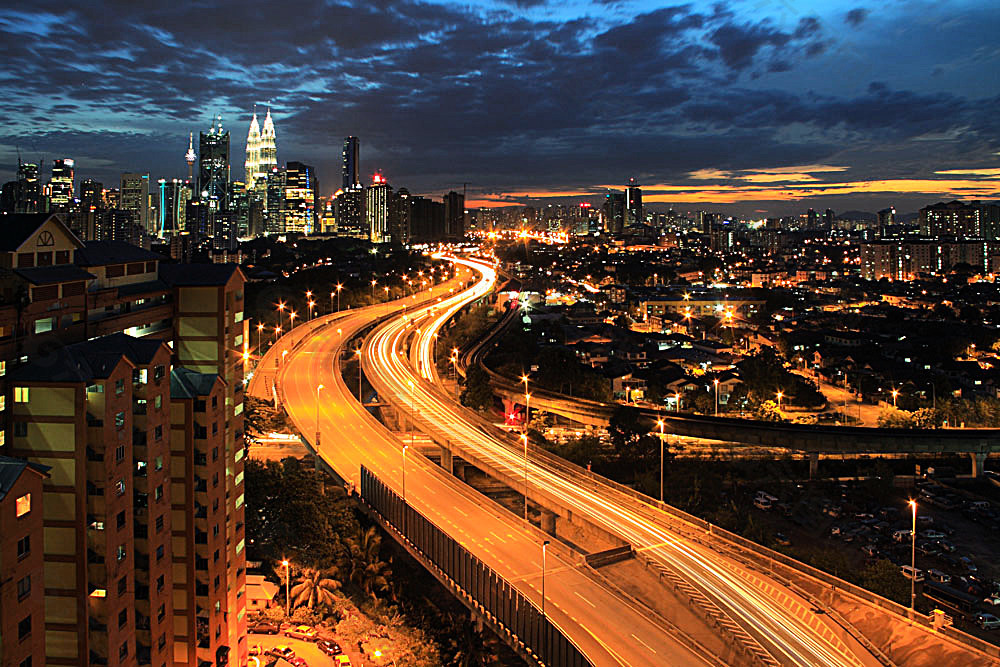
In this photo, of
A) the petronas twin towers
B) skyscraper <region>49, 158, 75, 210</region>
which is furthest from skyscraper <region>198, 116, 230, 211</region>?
skyscraper <region>49, 158, 75, 210</region>

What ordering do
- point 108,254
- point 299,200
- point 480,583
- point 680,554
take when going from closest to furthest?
point 108,254
point 480,583
point 680,554
point 299,200

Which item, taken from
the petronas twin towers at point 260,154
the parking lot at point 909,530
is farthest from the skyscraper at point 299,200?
the parking lot at point 909,530

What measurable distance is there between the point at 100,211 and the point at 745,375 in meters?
54.8

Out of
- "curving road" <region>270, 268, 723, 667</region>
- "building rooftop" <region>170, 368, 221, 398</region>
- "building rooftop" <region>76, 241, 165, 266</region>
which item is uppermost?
"building rooftop" <region>76, 241, 165, 266</region>

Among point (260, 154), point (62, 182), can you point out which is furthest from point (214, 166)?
point (62, 182)

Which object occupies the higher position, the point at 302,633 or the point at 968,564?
the point at 968,564

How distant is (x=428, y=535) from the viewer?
49.6 feet

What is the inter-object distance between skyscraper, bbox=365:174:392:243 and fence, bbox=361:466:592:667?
109 meters

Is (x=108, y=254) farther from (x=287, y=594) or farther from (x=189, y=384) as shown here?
(x=287, y=594)

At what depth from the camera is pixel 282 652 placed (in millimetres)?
13422

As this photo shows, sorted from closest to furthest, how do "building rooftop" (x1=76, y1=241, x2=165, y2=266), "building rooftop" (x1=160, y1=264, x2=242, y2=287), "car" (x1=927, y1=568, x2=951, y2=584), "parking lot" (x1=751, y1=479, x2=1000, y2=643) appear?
"building rooftop" (x1=76, y1=241, x2=165, y2=266), "building rooftop" (x1=160, y1=264, x2=242, y2=287), "parking lot" (x1=751, y1=479, x2=1000, y2=643), "car" (x1=927, y1=568, x2=951, y2=584)

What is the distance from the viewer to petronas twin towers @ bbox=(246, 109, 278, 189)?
402ft

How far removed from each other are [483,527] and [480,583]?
8.17 ft

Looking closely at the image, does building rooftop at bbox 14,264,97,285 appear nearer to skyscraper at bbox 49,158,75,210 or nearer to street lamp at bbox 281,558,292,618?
street lamp at bbox 281,558,292,618
